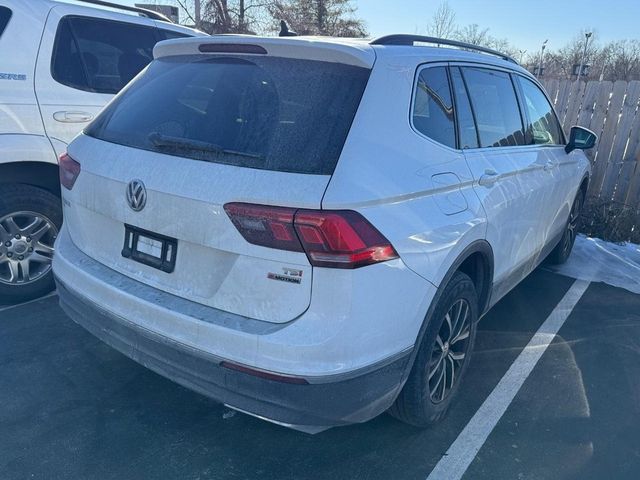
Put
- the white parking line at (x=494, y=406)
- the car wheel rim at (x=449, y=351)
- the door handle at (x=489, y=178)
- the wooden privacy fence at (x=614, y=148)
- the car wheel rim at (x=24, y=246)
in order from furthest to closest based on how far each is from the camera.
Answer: the wooden privacy fence at (x=614, y=148)
the car wheel rim at (x=24, y=246)
the door handle at (x=489, y=178)
the car wheel rim at (x=449, y=351)
the white parking line at (x=494, y=406)

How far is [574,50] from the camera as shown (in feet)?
129

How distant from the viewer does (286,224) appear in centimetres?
189

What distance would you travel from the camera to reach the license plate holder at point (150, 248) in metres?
2.20

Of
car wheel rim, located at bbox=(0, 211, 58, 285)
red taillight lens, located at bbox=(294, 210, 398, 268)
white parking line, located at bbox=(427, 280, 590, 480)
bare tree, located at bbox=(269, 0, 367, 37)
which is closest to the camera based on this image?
red taillight lens, located at bbox=(294, 210, 398, 268)

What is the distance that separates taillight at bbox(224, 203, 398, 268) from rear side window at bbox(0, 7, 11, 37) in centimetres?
282

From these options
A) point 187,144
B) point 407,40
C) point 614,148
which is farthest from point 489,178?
point 614,148

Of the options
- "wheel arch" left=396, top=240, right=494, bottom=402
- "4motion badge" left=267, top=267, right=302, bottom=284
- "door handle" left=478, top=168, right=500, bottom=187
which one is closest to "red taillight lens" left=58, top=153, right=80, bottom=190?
"4motion badge" left=267, top=267, right=302, bottom=284

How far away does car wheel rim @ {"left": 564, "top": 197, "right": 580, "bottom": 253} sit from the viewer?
5352mm

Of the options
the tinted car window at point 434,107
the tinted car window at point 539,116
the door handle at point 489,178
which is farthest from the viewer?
the tinted car window at point 539,116

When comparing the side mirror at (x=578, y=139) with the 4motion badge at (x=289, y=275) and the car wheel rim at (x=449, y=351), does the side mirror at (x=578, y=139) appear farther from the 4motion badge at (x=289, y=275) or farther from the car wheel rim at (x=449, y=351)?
the 4motion badge at (x=289, y=275)

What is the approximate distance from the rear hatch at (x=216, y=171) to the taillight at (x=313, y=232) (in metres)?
0.03

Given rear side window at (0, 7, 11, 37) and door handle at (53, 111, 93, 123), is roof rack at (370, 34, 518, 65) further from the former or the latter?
rear side window at (0, 7, 11, 37)

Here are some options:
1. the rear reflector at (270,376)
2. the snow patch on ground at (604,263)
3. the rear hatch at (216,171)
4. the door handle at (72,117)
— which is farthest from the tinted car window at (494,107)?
the door handle at (72,117)

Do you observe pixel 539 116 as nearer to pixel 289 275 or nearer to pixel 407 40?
pixel 407 40
